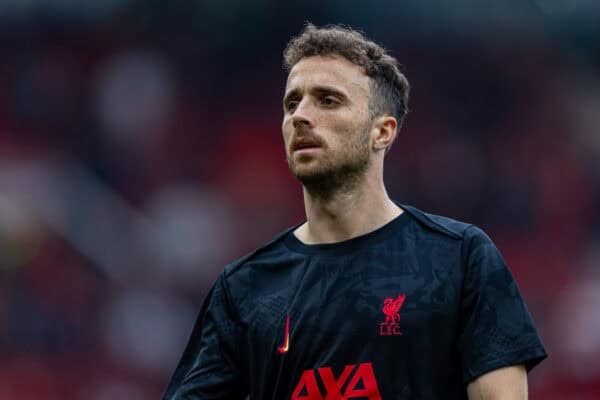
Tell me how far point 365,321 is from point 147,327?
559 centimetres

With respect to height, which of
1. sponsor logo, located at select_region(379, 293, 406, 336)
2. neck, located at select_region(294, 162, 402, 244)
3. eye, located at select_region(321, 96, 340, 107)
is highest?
eye, located at select_region(321, 96, 340, 107)

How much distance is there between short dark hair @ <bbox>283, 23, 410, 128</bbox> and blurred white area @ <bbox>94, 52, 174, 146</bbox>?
18.8 feet

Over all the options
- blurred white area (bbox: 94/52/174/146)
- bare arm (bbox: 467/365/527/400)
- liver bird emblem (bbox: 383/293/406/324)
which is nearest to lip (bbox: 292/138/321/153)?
liver bird emblem (bbox: 383/293/406/324)

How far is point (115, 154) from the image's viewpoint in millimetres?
8539

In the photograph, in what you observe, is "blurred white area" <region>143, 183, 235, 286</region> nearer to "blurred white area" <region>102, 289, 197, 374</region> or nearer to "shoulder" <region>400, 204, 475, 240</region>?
"blurred white area" <region>102, 289, 197, 374</region>

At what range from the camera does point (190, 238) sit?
8266mm

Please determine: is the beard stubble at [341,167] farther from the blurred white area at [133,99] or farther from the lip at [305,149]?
the blurred white area at [133,99]

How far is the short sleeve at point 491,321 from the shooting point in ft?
8.07

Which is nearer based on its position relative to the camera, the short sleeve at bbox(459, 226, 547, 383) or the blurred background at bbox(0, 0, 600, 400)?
the short sleeve at bbox(459, 226, 547, 383)

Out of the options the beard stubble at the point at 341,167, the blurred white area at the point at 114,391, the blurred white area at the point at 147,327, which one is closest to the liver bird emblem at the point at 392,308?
the beard stubble at the point at 341,167

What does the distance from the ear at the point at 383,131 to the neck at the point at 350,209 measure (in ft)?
0.30

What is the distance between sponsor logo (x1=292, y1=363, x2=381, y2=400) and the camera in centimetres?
253

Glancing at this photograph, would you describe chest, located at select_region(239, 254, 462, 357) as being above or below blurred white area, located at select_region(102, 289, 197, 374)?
above

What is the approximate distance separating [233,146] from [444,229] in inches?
239
